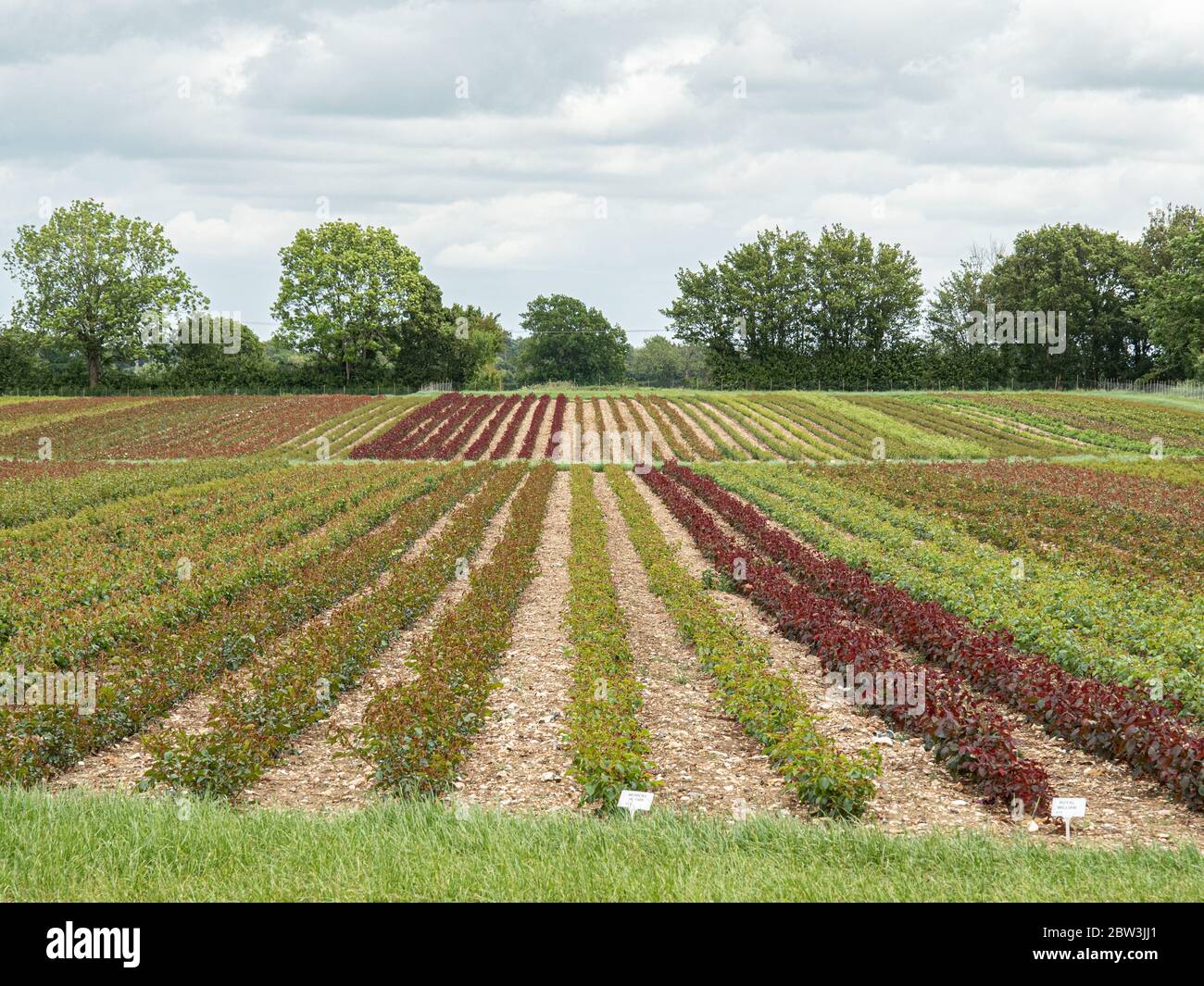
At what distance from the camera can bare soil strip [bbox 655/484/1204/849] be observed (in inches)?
291

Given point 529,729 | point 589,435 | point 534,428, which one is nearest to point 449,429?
point 534,428

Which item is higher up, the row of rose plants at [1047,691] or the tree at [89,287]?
the tree at [89,287]

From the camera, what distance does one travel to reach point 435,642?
11625mm

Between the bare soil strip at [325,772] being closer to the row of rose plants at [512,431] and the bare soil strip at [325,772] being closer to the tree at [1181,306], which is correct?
the row of rose plants at [512,431]

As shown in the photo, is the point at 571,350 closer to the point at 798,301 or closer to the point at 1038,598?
the point at 798,301

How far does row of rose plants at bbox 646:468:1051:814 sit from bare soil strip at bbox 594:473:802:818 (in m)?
1.42

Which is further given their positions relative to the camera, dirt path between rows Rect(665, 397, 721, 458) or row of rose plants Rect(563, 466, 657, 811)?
dirt path between rows Rect(665, 397, 721, 458)

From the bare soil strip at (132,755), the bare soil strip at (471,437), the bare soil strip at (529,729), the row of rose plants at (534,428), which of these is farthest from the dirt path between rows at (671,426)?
the bare soil strip at (132,755)

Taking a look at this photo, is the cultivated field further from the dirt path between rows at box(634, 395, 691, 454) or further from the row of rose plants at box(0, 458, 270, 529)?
the dirt path between rows at box(634, 395, 691, 454)

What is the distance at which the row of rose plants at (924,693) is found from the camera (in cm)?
786

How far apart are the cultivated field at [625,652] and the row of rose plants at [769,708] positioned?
4 centimetres
